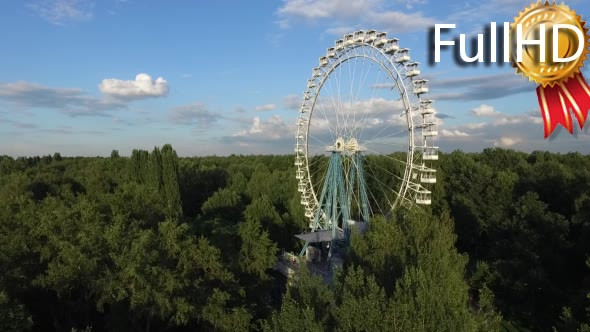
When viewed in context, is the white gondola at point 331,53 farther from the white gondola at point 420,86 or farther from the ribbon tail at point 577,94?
the ribbon tail at point 577,94

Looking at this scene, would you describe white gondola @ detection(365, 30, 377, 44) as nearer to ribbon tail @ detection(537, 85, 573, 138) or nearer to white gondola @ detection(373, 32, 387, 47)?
white gondola @ detection(373, 32, 387, 47)

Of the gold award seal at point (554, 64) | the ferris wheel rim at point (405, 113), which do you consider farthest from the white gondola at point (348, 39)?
the gold award seal at point (554, 64)

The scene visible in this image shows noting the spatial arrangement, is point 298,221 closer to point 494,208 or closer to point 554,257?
point 494,208

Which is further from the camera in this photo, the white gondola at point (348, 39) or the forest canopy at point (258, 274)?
the white gondola at point (348, 39)

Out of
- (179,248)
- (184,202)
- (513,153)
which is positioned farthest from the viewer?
(513,153)

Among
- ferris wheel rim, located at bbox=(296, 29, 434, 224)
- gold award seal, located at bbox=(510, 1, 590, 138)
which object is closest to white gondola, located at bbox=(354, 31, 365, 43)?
ferris wheel rim, located at bbox=(296, 29, 434, 224)

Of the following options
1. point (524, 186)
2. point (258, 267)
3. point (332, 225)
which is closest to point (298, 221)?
point (332, 225)

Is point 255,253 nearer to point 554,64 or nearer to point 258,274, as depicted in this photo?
point 258,274
